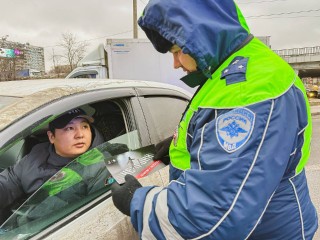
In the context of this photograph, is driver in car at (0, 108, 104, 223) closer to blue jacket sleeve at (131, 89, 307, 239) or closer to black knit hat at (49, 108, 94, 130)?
black knit hat at (49, 108, 94, 130)

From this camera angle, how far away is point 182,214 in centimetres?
96

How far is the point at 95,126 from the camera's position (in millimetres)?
2135

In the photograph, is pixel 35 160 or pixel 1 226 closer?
pixel 1 226

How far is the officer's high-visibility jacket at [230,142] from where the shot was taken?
3.04 ft

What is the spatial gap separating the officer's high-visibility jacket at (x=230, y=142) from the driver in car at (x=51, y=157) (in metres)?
0.85

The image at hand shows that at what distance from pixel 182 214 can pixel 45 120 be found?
2.63 ft

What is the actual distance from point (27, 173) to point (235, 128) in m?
1.32

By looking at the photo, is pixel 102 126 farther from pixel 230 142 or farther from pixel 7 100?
pixel 230 142

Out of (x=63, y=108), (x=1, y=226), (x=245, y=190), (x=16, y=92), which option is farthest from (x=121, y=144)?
(x=245, y=190)

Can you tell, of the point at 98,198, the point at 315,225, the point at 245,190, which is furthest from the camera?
the point at 98,198

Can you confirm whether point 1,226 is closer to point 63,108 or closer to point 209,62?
point 63,108

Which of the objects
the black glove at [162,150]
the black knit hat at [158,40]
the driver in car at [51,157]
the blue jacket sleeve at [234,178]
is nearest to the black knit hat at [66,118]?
the driver in car at [51,157]

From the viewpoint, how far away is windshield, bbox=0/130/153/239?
1.34 metres

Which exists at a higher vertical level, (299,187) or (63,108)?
(63,108)
